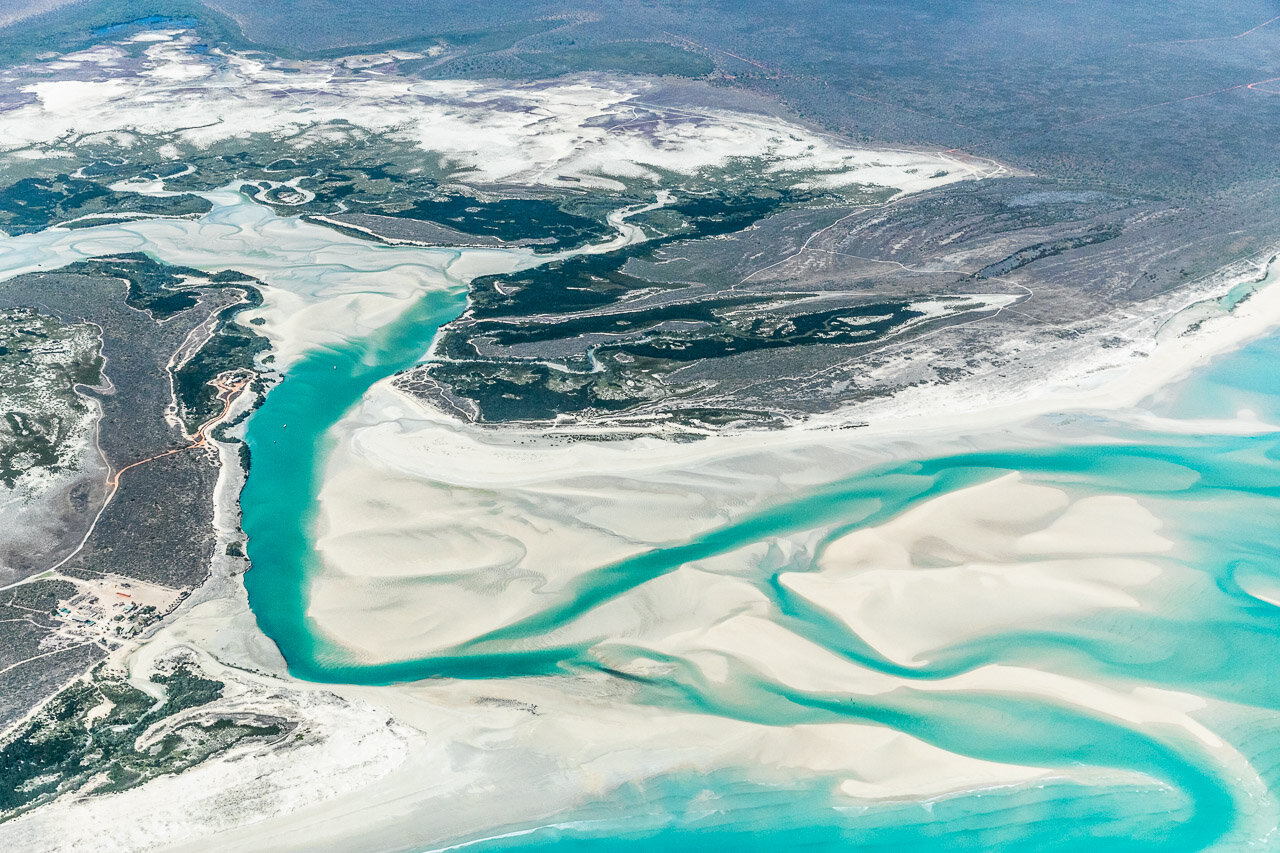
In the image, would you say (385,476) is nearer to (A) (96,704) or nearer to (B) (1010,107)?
(A) (96,704)

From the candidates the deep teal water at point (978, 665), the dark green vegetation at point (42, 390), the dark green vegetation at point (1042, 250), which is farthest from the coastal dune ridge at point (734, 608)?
the dark green vegetation at point (42, 390)

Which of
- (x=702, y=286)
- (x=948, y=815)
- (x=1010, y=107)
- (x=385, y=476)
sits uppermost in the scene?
(x=1010, y=107)

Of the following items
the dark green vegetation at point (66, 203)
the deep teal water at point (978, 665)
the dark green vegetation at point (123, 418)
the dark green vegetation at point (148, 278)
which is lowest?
the deep teal water at point (978, 665)

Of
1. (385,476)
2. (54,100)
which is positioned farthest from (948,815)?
(54,100)

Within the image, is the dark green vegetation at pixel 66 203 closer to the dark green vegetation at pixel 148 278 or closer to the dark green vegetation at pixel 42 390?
the dark green vegetation at pixel 148 278

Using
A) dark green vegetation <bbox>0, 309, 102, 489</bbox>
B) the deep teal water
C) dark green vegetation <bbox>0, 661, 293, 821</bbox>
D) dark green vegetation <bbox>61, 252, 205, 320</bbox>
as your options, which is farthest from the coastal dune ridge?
dark green vegetation <bbox>0, 309, 102, 489</bbox>
